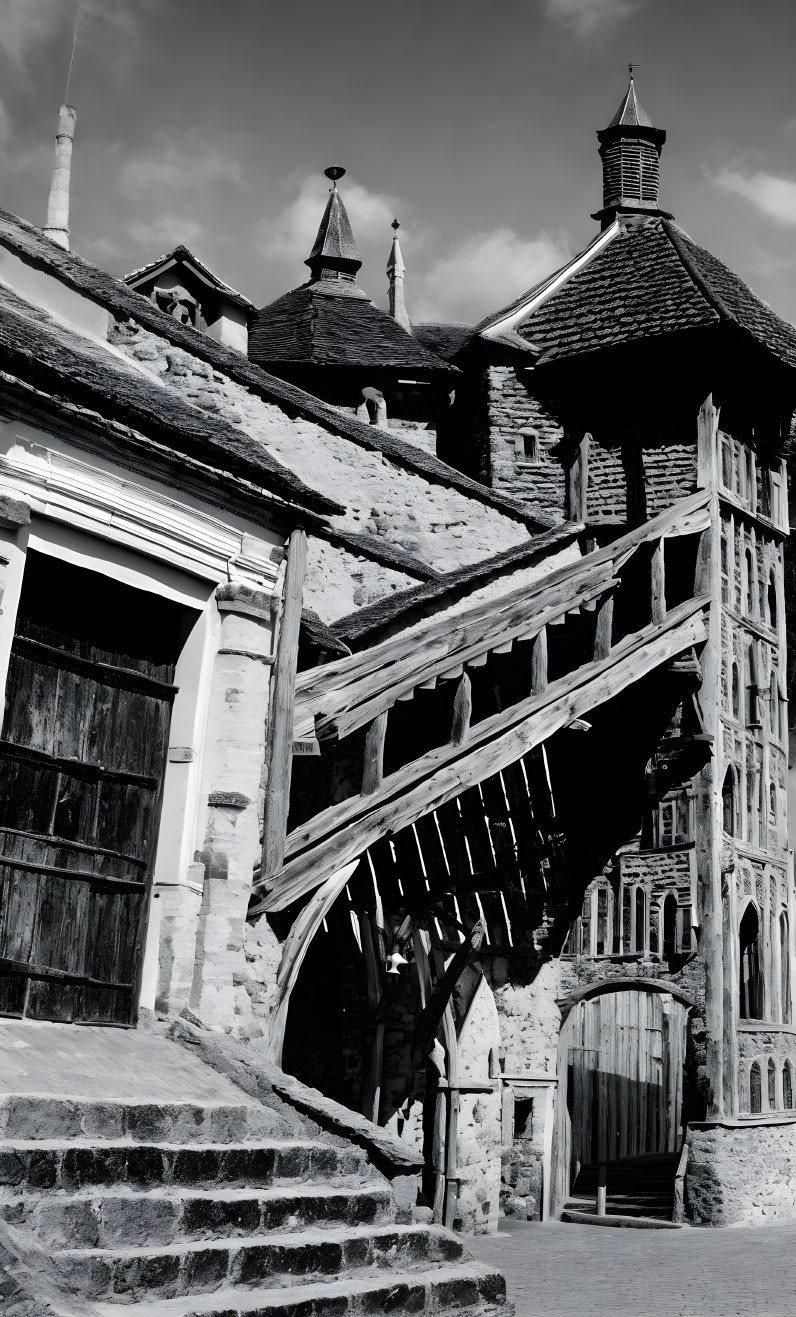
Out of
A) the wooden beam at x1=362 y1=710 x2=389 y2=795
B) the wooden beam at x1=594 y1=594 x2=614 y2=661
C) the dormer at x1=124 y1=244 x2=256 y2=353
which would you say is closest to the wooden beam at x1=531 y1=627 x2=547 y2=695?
the wooden beam at x1=594 y1=594 x2=614 y2=661

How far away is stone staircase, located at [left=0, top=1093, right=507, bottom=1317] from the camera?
15.8 feet

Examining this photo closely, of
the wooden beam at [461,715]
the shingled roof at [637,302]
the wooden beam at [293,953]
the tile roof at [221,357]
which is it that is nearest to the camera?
the wooden beam at [293,953]

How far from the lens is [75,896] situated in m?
7.34

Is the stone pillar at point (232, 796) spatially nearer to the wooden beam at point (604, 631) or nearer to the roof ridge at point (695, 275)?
the wooden beam at point (604, 631)

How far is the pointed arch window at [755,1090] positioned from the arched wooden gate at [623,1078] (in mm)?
2583

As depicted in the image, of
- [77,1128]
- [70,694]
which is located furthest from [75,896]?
[77,1128]

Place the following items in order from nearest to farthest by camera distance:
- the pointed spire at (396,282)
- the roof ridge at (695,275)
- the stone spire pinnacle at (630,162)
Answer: the roof ridge at (695,275), the stone spire pinnacle at (630,162), the pointed spire at (396,282)

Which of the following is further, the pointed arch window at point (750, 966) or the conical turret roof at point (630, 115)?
the conical turret roof at point (630, 115)

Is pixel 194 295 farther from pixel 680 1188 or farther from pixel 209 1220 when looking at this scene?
pixel 209 1220

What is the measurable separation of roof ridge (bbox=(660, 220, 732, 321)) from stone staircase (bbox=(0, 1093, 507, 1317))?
11576mm

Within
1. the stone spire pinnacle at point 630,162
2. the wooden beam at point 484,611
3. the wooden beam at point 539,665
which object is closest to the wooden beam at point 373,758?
the wooden beam at point 484,611

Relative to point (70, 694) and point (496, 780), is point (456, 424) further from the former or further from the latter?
point (70, 694)

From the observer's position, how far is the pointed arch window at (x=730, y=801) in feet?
46.4

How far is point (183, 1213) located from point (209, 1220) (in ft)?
0.49
